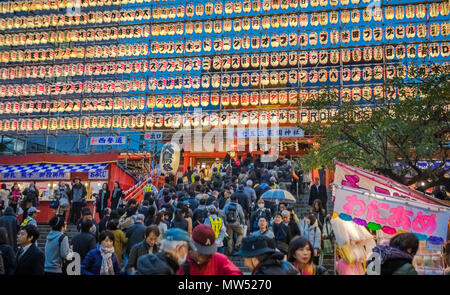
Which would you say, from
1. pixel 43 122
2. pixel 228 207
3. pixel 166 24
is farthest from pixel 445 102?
pixel 43 122

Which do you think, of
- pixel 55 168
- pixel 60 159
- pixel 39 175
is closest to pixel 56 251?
pixel 55 168

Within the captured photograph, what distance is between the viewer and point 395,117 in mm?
9086

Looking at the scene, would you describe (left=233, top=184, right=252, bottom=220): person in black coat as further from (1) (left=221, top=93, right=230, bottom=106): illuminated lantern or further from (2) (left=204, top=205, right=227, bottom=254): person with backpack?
(1) (left=221, top=93, right=230, bottom=106): illuminated lantern

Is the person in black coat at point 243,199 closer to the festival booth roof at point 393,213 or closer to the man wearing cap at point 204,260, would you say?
the festival booth roof at point 393,213

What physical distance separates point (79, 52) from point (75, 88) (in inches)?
83.7

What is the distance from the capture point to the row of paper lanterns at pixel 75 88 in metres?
21.6

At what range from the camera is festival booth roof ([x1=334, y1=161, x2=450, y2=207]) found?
20.0 ft

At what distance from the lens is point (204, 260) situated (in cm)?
341

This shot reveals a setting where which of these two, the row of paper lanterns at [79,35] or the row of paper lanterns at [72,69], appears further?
the row of paper lanterns at [79,35]

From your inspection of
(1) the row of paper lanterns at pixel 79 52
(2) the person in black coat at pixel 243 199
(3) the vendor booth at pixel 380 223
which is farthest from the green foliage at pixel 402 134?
(1) the row of paper lanterns at pixel 79 52

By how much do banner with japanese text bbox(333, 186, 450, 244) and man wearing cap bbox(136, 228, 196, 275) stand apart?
268 centimetres

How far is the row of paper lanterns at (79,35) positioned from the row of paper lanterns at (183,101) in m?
3.55

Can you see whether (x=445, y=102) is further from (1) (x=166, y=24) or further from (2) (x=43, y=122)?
(2) (x=43, y=122)

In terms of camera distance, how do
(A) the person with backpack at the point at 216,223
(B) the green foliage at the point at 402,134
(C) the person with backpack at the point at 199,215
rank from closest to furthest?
(A) the person with backpack at the point at 216,223 → (C) the person with backpack at the point at 199,215 → (B) the green foliage at the point at 402,134
